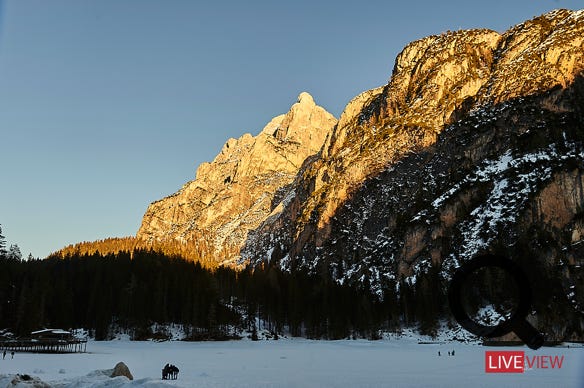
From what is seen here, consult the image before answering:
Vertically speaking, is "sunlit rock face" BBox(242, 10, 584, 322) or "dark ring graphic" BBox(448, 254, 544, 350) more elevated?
"sunlit rock face" BBox(242, 10, 584, 322)

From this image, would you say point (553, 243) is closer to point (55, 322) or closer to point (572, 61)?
point (572, 61)

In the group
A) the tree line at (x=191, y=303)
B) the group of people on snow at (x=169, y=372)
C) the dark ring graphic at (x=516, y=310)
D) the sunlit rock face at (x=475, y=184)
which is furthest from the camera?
the sunlit rock face at (x=475, y=184)

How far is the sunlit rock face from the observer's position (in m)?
128

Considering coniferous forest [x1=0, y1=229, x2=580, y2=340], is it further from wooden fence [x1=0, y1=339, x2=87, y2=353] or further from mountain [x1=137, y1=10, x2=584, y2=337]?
wooden fence [x1=0, y1=339, x2=87, y2=353]

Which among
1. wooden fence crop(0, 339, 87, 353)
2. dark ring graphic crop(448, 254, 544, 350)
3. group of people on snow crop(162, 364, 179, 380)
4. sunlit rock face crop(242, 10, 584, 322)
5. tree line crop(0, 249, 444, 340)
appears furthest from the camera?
sunlit rock face crop(242, 10, 584, 322)

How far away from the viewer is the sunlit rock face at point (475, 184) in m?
128

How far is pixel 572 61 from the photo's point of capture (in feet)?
546

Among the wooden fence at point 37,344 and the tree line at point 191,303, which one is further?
the tree line at point 191,303

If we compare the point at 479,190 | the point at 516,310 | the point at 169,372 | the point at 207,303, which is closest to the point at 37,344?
the point at 207,303

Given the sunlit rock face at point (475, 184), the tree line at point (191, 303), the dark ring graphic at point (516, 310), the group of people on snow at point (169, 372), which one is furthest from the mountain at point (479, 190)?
the dark ring graphic at point (516, 310)

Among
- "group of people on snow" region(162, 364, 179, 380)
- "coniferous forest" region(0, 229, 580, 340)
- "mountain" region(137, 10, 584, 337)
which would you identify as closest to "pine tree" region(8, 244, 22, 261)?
"coniferous forest" region(0, 229, 580, 340)

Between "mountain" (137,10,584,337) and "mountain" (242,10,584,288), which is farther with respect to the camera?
"mountain" (242,10,584,288)

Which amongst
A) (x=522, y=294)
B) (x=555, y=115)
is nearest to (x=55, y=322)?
(x=522, y=294)

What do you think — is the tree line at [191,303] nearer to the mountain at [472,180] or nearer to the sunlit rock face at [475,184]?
the sunlit rock face at [475,184]
